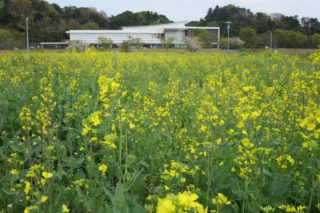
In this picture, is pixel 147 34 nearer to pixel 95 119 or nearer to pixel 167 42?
pixel 167 42

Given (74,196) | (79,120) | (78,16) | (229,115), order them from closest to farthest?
(74,196), (229,115), (79,120), (78,16)

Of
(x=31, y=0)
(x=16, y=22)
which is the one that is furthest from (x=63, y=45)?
(x=31, y=0)

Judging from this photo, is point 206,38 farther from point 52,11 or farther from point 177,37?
point 52,11

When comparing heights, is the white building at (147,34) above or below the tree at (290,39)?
above

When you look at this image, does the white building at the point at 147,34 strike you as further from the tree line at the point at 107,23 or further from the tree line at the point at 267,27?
the tree line at the point at 267,27

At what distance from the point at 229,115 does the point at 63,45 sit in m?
64.0

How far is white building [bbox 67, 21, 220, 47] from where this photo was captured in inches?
2488

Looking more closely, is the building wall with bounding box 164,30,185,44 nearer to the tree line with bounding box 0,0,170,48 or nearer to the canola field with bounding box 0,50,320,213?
the tree line with bounding box 0,0,170,48

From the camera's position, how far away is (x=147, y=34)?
2689 inches

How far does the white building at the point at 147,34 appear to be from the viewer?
63.2 meters

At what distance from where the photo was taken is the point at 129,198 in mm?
1754

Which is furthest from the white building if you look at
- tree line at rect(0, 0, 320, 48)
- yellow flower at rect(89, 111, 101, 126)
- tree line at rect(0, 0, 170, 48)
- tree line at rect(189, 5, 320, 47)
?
yellow flower at rect(89, 111, 101, 126)

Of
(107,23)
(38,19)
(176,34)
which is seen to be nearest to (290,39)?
(176,34)

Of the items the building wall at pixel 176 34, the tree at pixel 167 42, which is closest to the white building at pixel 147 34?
the building wall at pixel 176 34
